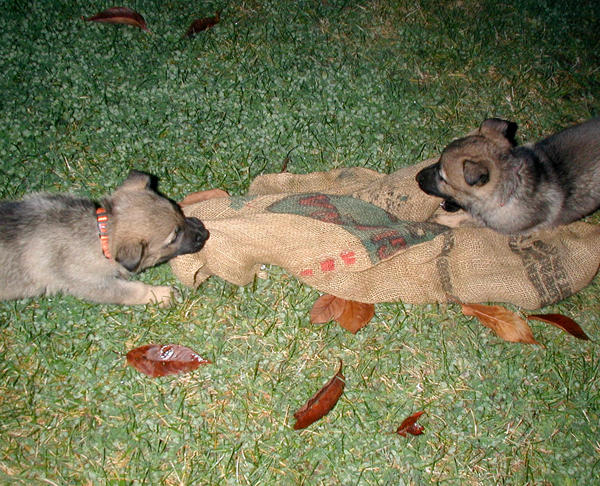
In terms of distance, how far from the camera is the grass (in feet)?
10.8

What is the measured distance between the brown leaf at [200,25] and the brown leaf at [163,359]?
3.91 m

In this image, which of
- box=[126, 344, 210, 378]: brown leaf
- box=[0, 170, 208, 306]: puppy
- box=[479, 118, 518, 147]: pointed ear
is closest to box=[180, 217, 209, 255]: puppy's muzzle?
box=[0, 170, 208, 306]: puppy

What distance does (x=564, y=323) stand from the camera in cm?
397

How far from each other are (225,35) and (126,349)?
3997 mm

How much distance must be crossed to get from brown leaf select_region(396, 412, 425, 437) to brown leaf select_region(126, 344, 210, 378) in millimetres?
1545

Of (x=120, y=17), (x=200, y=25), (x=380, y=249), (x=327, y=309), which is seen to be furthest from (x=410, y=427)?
(x=120, y=17)

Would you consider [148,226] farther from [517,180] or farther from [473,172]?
[517,180]

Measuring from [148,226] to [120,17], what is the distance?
3551mm

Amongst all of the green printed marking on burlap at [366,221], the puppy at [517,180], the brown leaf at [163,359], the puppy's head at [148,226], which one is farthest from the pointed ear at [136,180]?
the puppy at [517,180]

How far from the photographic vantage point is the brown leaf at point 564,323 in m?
3.95

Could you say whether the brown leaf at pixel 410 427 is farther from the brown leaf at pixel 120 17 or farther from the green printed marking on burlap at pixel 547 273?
the brown leaf at pixel 120 17

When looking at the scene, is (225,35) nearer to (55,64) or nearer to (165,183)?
(55,64)

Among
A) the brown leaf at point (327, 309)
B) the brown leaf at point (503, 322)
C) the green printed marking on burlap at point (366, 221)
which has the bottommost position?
the brown leaf at point (327, 309)

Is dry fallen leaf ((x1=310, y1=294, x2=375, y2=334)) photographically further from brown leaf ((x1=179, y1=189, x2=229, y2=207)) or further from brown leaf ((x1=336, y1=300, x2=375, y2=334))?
brown leaf ((x1=179, y1=189, x2=229, y2=207))
